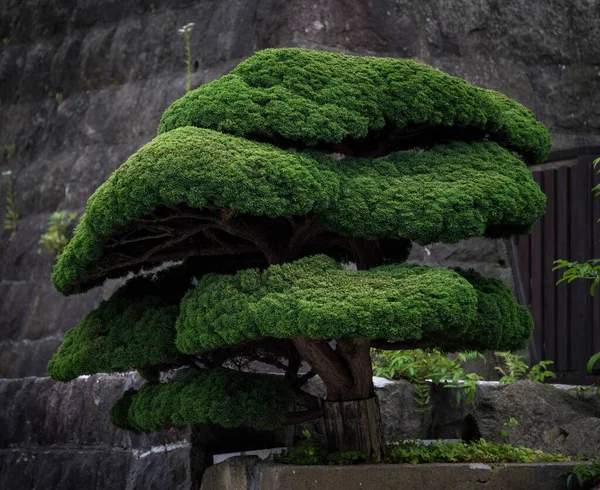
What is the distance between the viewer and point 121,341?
211 inches

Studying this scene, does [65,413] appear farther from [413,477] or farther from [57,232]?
[413,477]

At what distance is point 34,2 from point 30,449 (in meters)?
4.35

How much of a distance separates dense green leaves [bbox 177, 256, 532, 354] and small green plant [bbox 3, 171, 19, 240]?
4789 mm

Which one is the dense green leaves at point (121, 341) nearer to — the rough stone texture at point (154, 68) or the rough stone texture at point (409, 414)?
the rough stone texture at point (409, 414)

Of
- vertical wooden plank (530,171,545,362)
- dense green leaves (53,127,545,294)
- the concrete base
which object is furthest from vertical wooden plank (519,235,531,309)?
the concrete base

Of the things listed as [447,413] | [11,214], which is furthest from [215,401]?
[11,214]

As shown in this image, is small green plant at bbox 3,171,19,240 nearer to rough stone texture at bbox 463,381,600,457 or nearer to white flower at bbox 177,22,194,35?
white flower at bbox 177,22,194,35

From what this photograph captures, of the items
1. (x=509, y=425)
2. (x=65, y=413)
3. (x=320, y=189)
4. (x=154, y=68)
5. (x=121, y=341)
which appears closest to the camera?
(x=320, y=189)

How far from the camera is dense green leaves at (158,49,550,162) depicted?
5.00 meters

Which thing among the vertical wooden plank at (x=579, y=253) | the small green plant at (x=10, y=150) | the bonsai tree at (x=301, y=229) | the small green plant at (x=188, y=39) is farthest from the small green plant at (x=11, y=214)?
the vertical wooden plank at (x=579, y=253)

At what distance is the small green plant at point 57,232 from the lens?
28.8 feet

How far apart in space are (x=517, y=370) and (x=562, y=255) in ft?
3.39

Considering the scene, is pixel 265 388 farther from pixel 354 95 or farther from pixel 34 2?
pixel 34 2

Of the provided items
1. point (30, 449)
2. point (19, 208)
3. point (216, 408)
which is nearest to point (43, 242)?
point (19, 208)
